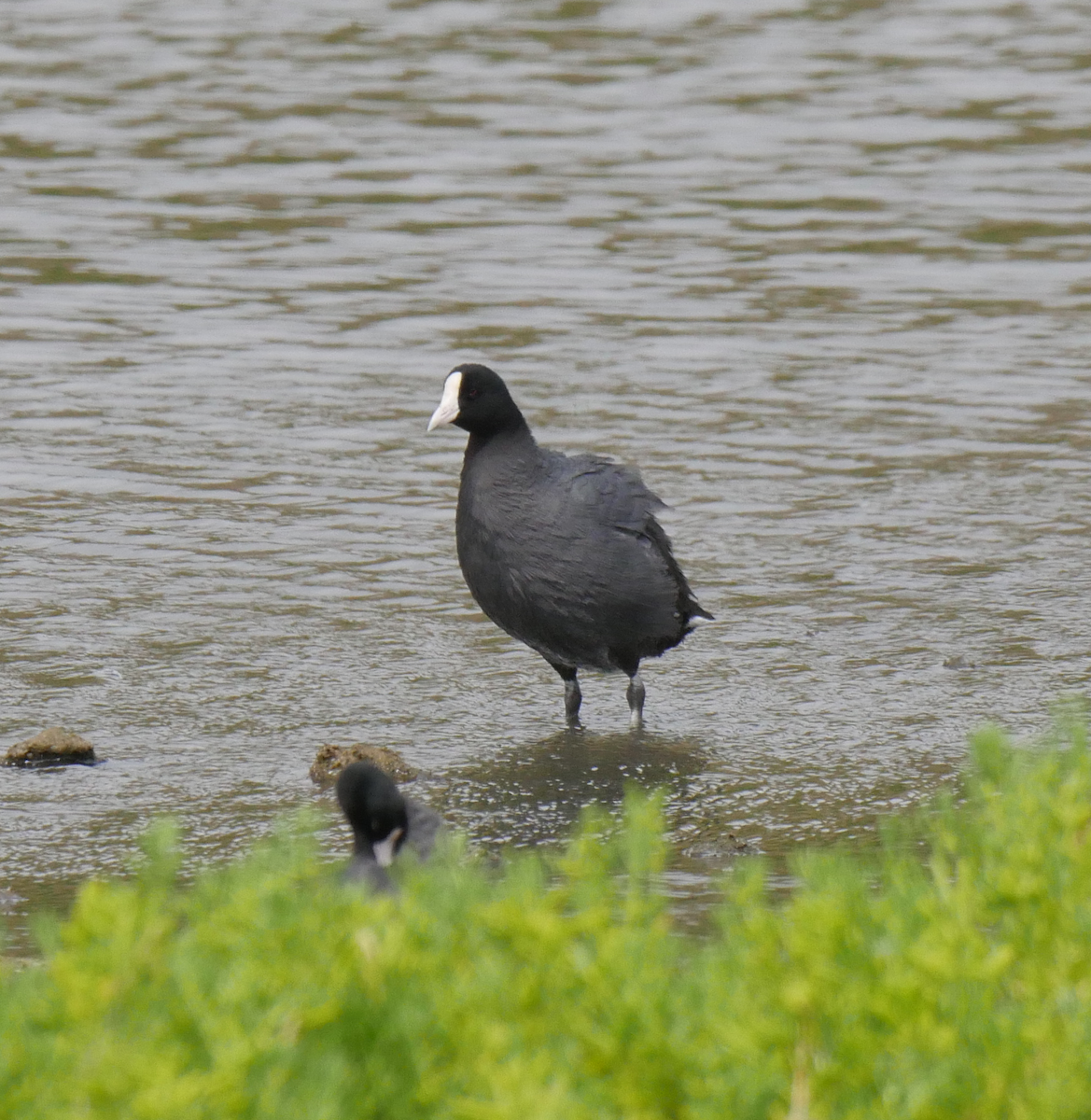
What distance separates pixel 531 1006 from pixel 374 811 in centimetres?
177

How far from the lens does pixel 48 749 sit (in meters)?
6.88

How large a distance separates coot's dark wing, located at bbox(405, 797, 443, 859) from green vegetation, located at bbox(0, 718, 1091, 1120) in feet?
4.92

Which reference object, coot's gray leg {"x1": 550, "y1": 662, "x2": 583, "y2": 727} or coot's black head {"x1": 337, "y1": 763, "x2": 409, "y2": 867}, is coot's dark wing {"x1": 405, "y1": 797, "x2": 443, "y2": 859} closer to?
coot's black head {"x1": 337, "y1": 763, "x2": 409, "y2": 867}

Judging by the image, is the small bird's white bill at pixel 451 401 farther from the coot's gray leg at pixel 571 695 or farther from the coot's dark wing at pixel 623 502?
the coot's gray leg at pixel 571 695

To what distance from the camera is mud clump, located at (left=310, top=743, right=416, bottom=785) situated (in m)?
6.76

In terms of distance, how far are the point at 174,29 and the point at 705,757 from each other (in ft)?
48.9

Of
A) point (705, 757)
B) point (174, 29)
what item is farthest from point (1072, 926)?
point (174, 29)

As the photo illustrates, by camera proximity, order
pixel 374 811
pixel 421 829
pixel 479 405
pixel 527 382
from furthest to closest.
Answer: pixel 527 382 < pixel 479 405 < pixel 421 829 < pixel 374 811

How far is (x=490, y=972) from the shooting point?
312 cm

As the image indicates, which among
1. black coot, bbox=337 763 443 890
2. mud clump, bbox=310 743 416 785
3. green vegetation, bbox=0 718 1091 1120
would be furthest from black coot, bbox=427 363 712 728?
green vegetation, bbox=0 718 1091 1120

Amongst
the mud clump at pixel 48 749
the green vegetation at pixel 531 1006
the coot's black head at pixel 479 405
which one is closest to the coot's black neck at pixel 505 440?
the coot's black head at pixel 479 405

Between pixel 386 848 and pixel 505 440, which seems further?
pixel 505 440

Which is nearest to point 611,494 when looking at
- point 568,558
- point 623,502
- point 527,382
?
point 623,502

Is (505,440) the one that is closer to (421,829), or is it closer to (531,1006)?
(421,829)
